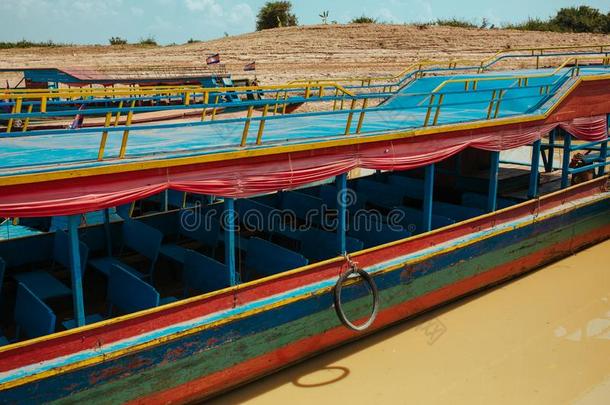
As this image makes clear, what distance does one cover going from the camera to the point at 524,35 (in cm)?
3928

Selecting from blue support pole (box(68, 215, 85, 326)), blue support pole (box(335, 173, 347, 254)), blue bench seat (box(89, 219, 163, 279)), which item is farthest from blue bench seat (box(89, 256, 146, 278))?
blue support pole (box(335, 173, 347, 254))

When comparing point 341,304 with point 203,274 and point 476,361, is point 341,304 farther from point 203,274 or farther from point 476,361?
point 476,361

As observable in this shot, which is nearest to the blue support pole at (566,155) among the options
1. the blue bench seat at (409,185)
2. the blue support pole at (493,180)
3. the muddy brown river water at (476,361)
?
the blue support pole at (493,180)

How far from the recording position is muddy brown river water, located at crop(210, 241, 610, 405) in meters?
6.68

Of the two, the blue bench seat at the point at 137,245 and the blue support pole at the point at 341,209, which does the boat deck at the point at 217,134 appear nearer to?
the blue support pole at the point at 341,209

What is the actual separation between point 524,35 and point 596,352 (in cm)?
3610

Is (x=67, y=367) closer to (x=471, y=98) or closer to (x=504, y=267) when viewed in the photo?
(x=504, y=267)

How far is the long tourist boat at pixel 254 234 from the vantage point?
5191 mm

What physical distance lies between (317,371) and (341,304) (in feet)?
3.00

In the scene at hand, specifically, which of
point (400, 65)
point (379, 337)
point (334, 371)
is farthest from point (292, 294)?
point (400, 65)

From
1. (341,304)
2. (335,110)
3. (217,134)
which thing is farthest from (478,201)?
(217,134)

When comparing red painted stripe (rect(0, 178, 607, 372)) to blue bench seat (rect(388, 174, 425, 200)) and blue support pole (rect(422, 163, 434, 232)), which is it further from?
blue bench seat (rect(388, 174, 425, 200))

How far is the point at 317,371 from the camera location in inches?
278

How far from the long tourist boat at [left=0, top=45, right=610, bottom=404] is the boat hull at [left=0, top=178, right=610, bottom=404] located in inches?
0.7
